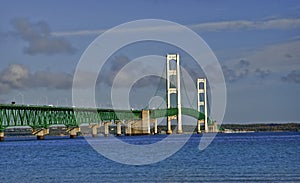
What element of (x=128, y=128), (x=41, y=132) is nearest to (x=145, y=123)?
(x=128, y=128)

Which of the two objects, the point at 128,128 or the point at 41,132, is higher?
the point at 128,128

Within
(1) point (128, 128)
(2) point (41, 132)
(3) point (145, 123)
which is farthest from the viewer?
(1) point (128, 128)

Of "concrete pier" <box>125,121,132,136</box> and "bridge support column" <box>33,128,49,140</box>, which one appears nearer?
"bridge support column" <box>33,128,49,140</box>

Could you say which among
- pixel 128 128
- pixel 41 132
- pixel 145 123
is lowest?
pixel 41 132

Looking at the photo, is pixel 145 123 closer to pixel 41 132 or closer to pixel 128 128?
pixel 128 128

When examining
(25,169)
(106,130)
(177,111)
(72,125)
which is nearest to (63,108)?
(72,125)

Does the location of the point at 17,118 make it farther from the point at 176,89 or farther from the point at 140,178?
the point at 140,178

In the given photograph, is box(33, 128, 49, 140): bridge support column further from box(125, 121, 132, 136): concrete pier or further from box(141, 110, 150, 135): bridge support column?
box(125, 121, 132, 136): concrete pier
